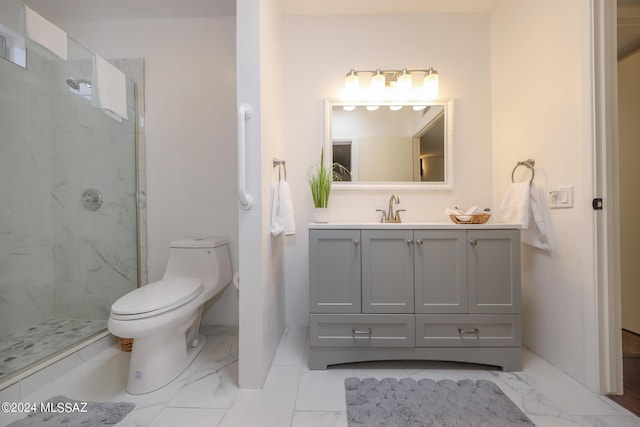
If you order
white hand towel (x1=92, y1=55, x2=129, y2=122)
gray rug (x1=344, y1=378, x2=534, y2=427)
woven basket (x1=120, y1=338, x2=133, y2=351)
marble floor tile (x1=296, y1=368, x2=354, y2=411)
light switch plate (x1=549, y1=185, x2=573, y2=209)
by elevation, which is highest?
white hand towel (x1=92, y1=55, x2=129, y2=122)

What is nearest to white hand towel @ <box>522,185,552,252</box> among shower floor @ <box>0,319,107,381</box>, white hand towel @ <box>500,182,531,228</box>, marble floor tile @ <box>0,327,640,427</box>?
white hand towel @ <box>500,182,531,228</box>

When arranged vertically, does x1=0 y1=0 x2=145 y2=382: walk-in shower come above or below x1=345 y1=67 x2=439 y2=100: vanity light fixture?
below

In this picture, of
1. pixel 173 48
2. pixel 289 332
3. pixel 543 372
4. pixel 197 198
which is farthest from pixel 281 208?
pixel 543 372

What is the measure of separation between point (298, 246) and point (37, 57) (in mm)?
2006

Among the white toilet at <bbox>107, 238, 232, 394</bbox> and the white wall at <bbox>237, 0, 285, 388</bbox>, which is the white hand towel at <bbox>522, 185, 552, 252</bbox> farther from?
the white toilet at <bbox>107, 238, 232, 394</bbox>

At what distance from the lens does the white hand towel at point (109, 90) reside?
67.2 inches

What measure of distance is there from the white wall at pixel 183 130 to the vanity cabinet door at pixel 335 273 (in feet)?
2.63

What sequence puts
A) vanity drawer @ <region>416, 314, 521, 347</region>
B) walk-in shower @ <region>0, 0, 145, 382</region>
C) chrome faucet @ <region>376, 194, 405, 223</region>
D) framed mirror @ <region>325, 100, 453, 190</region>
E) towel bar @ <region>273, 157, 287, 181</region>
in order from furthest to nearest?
framed mirror @ <region>325, 100, 453, 190</region> → chrome faucet @ <region>376, 194, 405, 223</region> → towel bar @ <region>273, 157, 287, 181</region> → walk-in shower @ <region>0, 0, 145, 382</region> → vanity drawer @ <region>416, 314, 521, 347</region>

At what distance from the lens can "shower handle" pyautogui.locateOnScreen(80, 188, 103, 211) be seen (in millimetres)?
1846

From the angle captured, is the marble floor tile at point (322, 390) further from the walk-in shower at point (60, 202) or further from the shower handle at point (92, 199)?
the shower handle at point (92, 199)

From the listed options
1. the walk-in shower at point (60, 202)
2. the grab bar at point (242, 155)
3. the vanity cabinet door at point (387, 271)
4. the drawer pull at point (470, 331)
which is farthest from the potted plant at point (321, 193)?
the walk-in shower at point (60, 202)

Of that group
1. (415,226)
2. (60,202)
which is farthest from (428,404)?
→ (60,202)

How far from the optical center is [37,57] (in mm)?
1597

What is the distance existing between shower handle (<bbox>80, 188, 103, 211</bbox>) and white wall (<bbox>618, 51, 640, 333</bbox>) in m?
3.78
